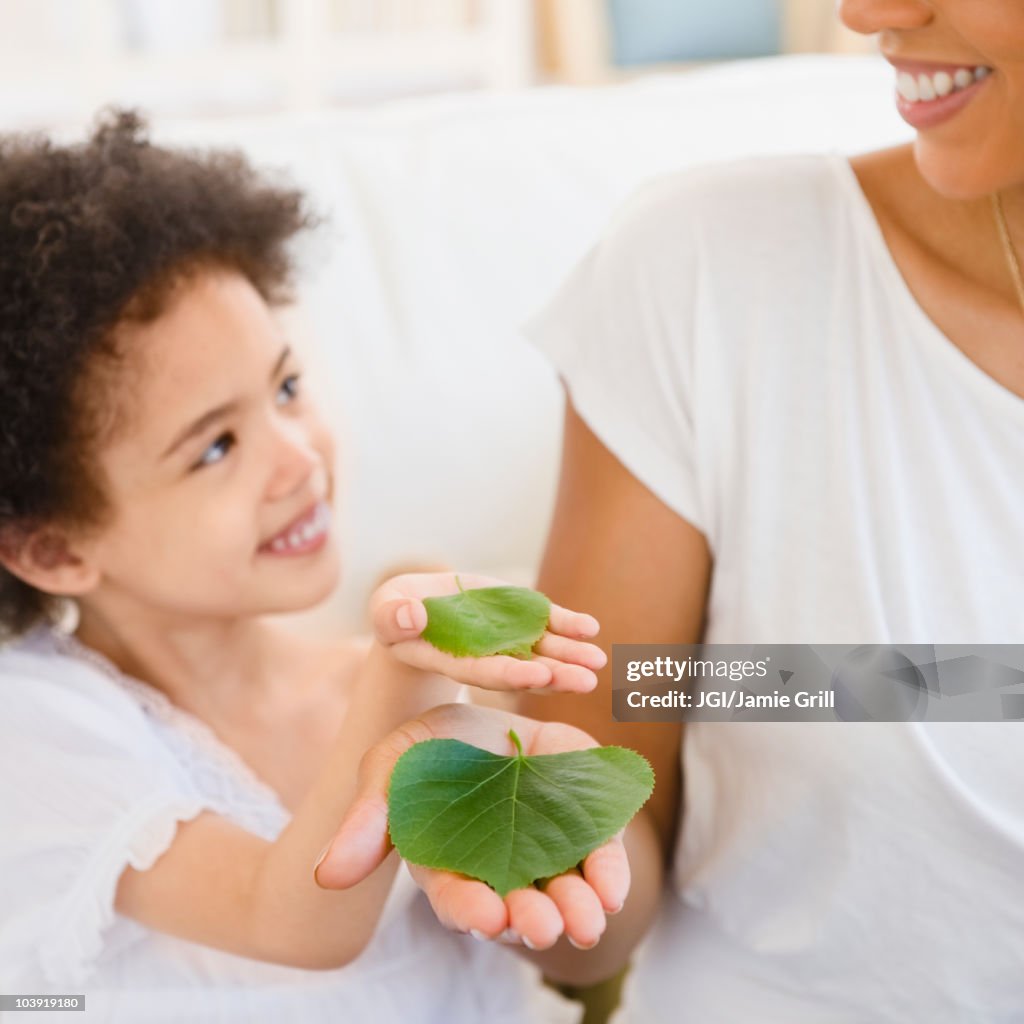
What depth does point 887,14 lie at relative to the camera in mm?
760

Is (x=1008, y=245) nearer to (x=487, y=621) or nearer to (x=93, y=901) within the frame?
(x=487, y=621)

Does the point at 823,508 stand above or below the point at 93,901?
above

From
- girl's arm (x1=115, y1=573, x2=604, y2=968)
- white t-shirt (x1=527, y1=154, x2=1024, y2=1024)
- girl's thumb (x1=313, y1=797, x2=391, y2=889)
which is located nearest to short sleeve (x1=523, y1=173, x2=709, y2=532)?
white t-shirt (x1=527, y1=154, x2=1024, y2=1024)

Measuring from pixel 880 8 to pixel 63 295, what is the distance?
1.84 feet

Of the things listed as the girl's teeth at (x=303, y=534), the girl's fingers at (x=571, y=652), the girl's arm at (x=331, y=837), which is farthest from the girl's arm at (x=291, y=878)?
the girl's teeth at (x=303, y=534)

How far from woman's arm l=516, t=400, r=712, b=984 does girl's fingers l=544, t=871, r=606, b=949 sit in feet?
1.08

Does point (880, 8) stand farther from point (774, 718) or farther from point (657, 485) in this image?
point (774, 718)

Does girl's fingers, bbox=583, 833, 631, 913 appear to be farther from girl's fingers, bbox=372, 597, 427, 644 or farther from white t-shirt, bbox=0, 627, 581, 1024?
white t-shirt, bbox=0, 627, 581, 1024

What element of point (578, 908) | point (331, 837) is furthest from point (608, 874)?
point (331, 837)

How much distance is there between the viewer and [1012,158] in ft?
2.50

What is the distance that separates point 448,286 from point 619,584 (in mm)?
514

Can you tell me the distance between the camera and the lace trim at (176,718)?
1.01 meters

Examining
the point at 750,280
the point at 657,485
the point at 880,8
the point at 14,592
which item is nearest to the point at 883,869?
the point at 657,485

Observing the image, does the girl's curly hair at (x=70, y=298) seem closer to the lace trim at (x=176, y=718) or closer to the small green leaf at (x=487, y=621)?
the lace trim at (x=176, y=718)
